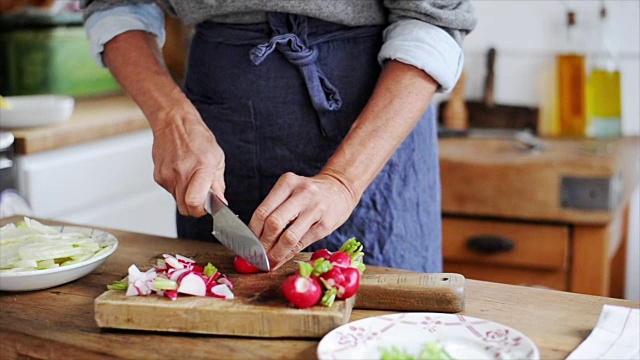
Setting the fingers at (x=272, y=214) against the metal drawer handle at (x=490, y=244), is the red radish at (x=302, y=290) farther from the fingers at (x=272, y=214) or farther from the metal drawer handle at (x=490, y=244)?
the metal drawer handle at (x=490, y=244)

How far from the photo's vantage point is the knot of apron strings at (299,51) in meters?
1.32

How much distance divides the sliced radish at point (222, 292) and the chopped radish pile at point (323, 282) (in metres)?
0.06

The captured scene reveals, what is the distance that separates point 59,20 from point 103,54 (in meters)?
1.32

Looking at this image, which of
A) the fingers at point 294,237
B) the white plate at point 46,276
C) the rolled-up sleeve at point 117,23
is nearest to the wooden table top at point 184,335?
the white plate at point 46,276

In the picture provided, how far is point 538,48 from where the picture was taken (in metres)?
2.71

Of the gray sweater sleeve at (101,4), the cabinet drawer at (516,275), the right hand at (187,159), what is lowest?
the cabinet drawer at (516,275)

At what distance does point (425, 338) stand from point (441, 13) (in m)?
0.52

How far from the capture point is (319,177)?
1144 mm

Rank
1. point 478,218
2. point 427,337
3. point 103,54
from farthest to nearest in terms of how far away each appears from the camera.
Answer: point 478,218 → point 103,54 → point 427,337

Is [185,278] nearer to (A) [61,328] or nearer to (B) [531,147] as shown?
(A) [61,328]

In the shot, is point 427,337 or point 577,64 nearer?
point 427,337

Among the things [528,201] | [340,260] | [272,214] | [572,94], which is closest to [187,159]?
[272,214]

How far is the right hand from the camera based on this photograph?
113 cm

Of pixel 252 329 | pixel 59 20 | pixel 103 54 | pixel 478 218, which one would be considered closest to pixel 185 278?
pixel 252 329
